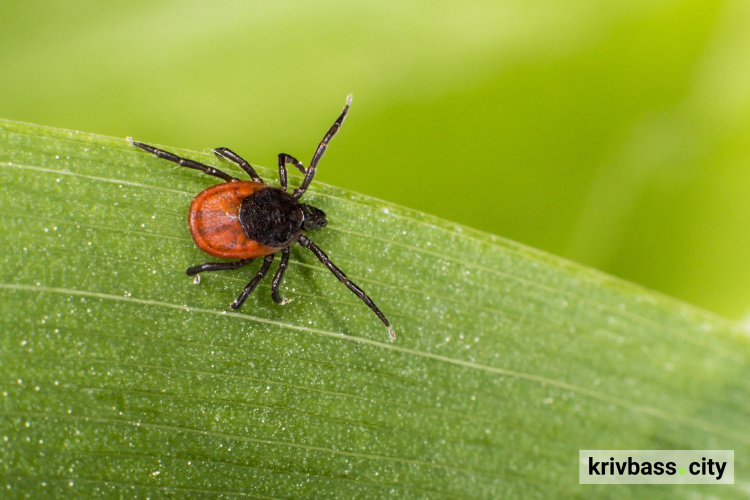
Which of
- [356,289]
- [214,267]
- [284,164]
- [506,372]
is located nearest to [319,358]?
[356,289]

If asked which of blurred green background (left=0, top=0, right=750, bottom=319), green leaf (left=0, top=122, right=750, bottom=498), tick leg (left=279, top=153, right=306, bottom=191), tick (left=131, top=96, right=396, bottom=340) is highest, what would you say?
blurred green background (left=0, top=0, right=750, bottom=319)

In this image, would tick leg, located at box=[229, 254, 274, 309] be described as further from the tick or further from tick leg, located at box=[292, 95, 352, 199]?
tick leg, located at box=[292, 95, 352, 199]

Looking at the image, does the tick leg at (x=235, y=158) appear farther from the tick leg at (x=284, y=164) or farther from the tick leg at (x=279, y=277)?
the tick leg at (x=279, y=277)

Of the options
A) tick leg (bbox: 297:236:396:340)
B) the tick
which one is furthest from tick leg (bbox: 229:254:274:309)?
tick leg (bbox: 297:236:396:340)

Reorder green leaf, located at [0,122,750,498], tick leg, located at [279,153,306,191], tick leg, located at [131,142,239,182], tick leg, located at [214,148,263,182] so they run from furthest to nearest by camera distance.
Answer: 1. tick leg, located at [279,153,306,191]
2. tick leg, located at [214,148,263,182]
3. tick leg, located at [131,142,239,182]
4. green leaf, located at [0,122,750,498]

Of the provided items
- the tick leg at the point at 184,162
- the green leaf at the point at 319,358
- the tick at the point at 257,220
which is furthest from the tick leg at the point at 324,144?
→ the tick leg at the point at 184,162

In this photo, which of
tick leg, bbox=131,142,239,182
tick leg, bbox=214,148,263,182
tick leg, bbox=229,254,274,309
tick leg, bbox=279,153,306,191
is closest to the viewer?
tick leg, bbox=131,142,239,182

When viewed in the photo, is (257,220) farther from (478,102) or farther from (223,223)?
→ (478,102)

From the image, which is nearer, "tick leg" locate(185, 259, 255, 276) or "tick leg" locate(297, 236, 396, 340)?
"tick leg" locate(185, 259, 255, 276)
